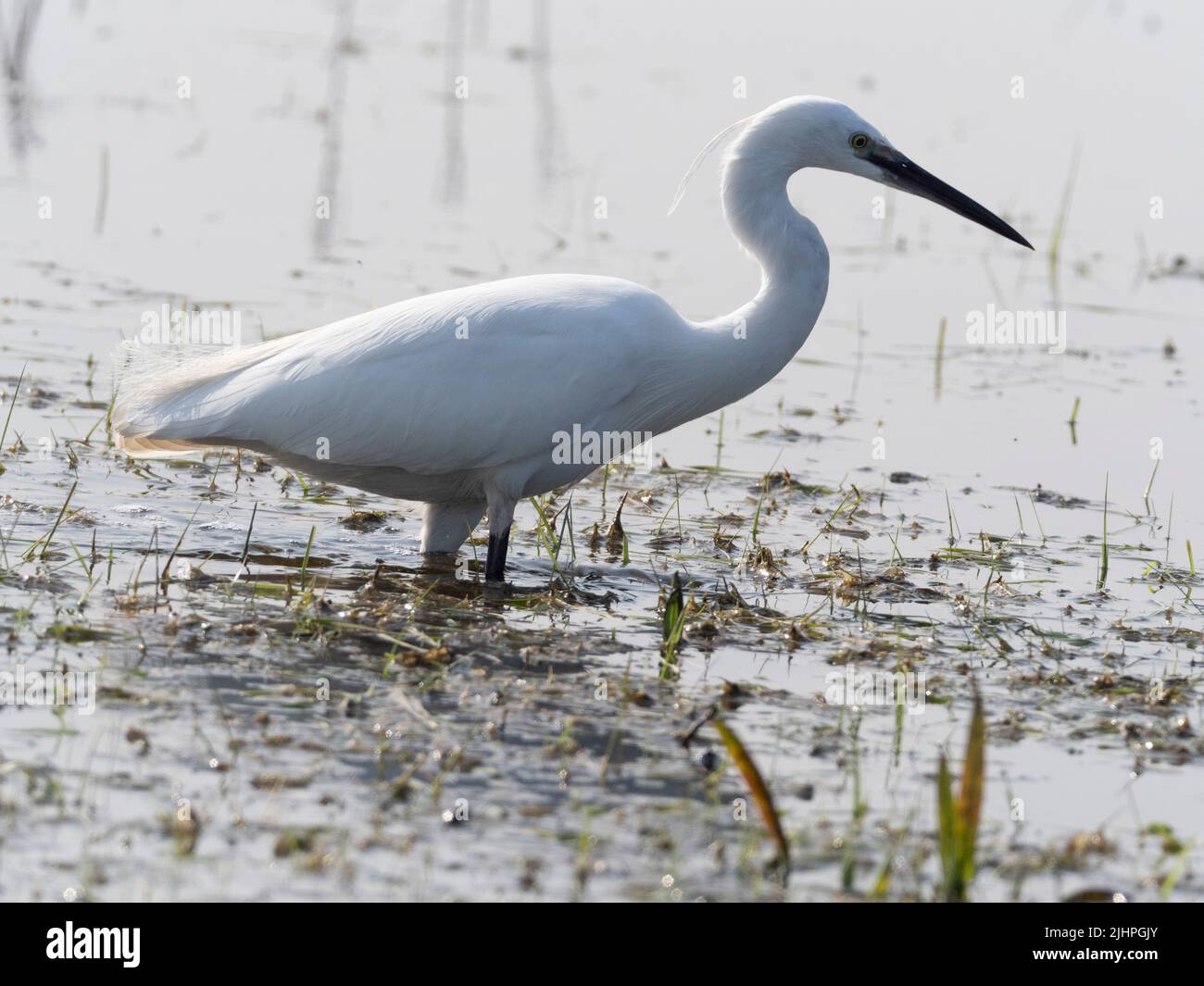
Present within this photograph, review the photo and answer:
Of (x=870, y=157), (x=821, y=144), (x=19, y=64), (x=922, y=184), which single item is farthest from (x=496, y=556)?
(x=19, y=64)

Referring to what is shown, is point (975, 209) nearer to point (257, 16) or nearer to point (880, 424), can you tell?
point (880, 424)

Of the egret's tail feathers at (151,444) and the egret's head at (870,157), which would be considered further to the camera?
the egret's head at (870,157)

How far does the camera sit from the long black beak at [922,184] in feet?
25.7

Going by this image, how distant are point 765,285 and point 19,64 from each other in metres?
10.7

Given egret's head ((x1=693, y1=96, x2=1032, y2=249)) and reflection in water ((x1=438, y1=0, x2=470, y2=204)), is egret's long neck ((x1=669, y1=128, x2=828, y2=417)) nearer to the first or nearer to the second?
egret's head ((x1=693, y1=96, x2=1032, y2=249))

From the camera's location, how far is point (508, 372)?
23.5 ft

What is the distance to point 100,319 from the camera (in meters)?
10.8

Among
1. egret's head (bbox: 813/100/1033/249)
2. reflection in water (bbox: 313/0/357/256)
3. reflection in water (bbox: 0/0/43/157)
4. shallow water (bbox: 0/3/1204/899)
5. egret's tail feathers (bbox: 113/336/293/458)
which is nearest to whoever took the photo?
shallow water (bbox: 0/3/1204/899)

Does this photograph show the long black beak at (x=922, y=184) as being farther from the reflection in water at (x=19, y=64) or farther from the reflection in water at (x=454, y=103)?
the reflection in water at (x=19, y=64)

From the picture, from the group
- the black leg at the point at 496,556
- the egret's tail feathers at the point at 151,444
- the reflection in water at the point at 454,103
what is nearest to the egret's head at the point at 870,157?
the black leg at the point at 496,556

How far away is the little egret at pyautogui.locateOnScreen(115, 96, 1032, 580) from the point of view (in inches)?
282

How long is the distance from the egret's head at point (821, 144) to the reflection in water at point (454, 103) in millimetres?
6652

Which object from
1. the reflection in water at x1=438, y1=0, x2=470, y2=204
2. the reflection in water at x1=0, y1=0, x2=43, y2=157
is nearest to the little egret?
the reflection in water at x1=438, y1=0, x2=470, y2=204

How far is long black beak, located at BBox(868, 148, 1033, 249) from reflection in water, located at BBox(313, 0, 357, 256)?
18.3 ft
